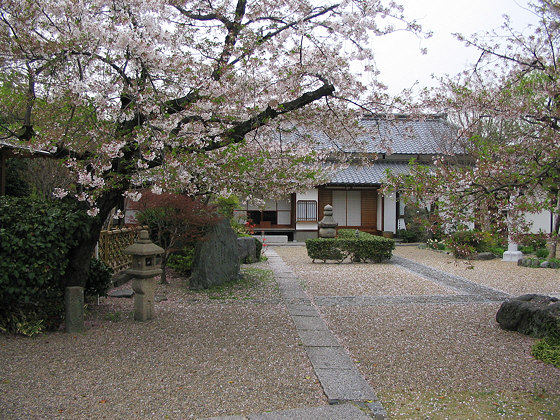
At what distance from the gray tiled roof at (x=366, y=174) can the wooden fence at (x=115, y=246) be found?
1069 cm

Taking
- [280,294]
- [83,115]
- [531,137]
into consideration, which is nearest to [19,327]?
[83,115]

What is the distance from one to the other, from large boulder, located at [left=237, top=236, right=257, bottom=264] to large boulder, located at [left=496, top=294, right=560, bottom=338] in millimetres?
7338

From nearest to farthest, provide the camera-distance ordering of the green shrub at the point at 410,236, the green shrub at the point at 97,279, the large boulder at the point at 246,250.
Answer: the green shrub at the point at 97,279 → the large boulder at the point at 246,250 → the green shrub at the point at 410,236

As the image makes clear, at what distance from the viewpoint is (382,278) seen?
9.87m

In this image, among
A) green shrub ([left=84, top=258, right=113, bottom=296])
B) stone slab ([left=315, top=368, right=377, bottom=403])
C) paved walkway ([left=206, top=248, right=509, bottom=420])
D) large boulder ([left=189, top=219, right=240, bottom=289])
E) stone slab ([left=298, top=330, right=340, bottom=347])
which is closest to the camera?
paved walkway ([left=206, top=248, right=509, bottom=420])

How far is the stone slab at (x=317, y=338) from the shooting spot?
488 centimetres

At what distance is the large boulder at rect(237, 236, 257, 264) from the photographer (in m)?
11.9

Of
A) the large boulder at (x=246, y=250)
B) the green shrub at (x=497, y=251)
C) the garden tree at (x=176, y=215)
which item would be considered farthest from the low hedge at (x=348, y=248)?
the garden tree at (x=176, y=215)

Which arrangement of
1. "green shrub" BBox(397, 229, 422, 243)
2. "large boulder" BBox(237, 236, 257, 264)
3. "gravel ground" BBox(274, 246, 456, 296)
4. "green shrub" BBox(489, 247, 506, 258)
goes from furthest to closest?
"green shrub" BBox(397, 229, 422, 243), "green shrub" BBox(489, 247, 506, 258), "large boulder" BBox(237, 236, 257, 264), "gravel ground" BBox(274, 246, 456, 296)

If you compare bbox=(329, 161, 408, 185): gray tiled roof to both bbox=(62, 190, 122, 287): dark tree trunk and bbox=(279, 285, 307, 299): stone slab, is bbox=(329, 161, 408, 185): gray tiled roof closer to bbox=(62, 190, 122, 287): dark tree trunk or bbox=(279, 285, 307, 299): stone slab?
bbox=(279, 285, 307, 299): stone slab

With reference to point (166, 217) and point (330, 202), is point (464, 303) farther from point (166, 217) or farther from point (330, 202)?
point (330, 202)

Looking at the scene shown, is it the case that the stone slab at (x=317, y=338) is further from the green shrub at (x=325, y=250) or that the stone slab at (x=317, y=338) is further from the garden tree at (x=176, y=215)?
the green shrub at (x=325, y=250)

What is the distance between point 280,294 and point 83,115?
14.9 ft

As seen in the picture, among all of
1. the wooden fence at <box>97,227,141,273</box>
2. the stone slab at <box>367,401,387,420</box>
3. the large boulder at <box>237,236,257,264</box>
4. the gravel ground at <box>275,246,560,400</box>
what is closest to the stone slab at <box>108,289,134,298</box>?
the wooden fence at <box>97,227,141,273</box>
